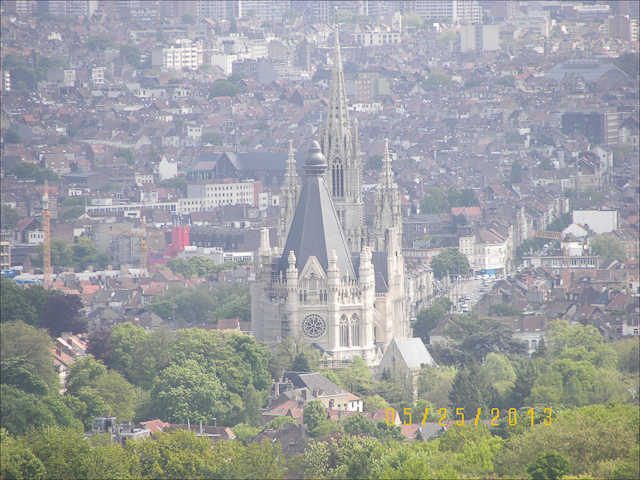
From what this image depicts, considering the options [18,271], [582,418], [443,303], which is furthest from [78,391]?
[18,271]

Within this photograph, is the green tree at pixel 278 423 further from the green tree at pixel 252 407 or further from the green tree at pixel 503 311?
the green tree at pixel 503 311

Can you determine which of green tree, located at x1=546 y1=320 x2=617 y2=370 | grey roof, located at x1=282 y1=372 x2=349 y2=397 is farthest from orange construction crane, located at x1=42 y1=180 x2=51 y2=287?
grey roof, located at x1=282 y1=372 x2=349 y2=397

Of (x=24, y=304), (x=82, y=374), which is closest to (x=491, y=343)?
(x=24, y=304)

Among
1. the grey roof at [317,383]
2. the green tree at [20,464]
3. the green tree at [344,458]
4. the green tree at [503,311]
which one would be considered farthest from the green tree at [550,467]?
Result: the green tree at [503,311]

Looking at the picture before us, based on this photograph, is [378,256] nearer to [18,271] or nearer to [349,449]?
[349,449]

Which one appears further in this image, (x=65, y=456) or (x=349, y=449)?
(x=349, y=449)

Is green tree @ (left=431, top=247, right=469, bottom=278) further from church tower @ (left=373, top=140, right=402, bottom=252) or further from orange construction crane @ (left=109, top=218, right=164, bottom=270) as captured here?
church tower @ (left=373, top=140, right=402, bottom=252)

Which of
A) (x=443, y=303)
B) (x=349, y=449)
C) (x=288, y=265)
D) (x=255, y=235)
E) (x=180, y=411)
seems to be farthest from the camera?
(x=255, y=235)
